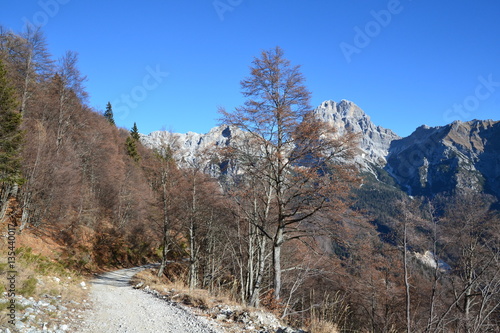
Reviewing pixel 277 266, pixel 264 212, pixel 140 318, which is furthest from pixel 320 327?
pixel 264 212

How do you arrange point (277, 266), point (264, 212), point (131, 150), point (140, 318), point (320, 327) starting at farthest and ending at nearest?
point (131, 150)
point (264, 212)
point (277, 266)
point (140, 318)
point (320, 327)

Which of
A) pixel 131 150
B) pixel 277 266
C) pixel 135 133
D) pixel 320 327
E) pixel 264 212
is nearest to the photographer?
pixel 320 327

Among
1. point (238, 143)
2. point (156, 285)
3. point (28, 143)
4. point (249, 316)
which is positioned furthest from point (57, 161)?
point (249, 316)

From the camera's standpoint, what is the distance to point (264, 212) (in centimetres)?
1347

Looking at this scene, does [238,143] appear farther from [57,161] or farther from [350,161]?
[57,161]

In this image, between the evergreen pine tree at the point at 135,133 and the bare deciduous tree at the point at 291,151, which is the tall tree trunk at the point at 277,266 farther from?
the evergreen pine tree at the point at 135,133

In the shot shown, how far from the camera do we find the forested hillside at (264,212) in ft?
32.2

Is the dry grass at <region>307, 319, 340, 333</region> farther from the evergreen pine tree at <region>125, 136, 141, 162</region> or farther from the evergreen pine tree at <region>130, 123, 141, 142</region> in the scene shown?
the evergreen pine tree at <region>130, 123, 141, 142</region>

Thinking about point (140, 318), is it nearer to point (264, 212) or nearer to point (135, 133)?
point (264, 212)

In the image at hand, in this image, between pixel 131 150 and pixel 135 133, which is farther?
pixel 135 133

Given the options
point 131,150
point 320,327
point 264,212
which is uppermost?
point 131,150

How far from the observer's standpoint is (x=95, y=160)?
95.0 feet

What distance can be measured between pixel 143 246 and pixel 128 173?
871 centimetres

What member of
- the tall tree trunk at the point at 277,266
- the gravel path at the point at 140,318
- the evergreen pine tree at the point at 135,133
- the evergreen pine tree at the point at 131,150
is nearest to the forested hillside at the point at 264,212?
the tall tree trunk at the point at 277,266
